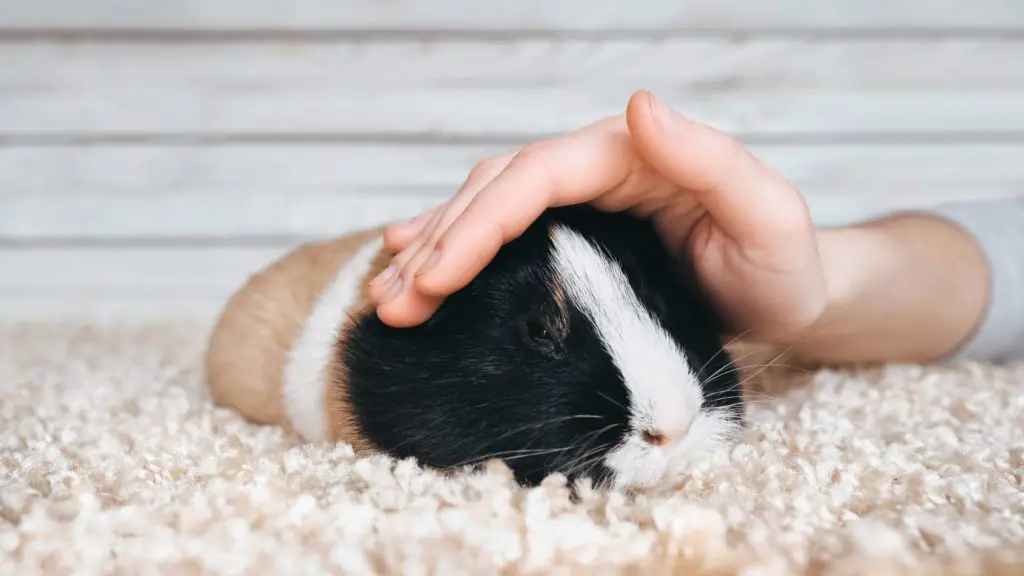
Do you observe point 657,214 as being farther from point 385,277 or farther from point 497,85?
point 497,85

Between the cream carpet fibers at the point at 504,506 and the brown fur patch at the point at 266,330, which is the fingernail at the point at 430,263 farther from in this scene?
the brown fur patch at the point at 266,330

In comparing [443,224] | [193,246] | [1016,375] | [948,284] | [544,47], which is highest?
[544,47]

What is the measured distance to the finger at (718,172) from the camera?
0.85m

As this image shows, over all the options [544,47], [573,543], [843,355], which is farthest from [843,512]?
[544,47]

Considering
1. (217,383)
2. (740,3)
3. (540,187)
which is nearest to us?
(540,187)

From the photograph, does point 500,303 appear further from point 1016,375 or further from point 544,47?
point 544,47

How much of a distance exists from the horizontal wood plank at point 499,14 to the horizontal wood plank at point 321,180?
0.31 meters

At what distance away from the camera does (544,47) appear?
2191 millimetres

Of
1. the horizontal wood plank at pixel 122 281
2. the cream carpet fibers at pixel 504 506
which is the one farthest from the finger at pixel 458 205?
the horizontal wood plank at pixel 122 281

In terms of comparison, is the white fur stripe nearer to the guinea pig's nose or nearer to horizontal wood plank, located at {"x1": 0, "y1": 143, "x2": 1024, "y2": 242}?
the guinea pig's nose

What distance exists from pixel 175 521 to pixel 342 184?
1635mm

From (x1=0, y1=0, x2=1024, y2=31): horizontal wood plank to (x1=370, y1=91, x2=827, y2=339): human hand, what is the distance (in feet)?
4.01

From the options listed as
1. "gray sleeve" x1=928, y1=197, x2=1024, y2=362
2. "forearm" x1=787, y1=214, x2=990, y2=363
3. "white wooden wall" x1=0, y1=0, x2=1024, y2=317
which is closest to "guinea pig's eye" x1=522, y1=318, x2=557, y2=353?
"forearm" x1=787, y1=214, x2=990, y2=363

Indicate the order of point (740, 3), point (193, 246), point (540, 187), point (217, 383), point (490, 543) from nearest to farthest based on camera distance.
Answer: point (490, 543)
point (540, 187)
point (217, 383)
point (740, 3)
point (193, 246)
